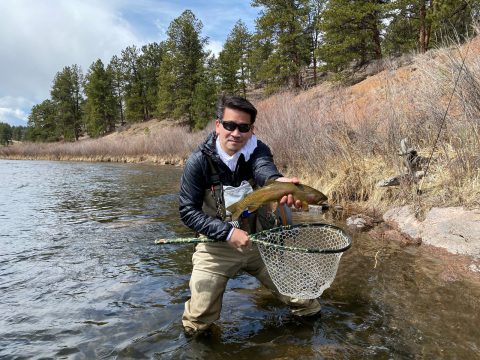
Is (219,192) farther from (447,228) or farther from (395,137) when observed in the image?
(395,137)

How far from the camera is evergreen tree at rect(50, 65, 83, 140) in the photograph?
3123 inches

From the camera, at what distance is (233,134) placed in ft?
12.6

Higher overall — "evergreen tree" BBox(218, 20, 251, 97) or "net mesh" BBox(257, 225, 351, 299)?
"evergreen tree" BBox(218, 20, 251, 97)

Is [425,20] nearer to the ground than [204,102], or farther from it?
farther from it

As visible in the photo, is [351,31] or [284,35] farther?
[284,35]

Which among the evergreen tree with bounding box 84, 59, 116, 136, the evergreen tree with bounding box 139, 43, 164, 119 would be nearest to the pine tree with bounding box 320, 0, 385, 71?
the evergreen tree with bounding box 139, 43, 164, 119

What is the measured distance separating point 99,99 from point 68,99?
43.5 feet

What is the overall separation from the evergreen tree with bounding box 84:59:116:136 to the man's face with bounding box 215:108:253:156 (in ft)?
234

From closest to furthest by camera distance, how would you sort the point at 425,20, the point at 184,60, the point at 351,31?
1. the point at 425,20
2. the point at 351,31
3. the point at 184,60

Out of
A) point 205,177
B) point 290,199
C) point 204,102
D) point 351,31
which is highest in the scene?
point 351,31

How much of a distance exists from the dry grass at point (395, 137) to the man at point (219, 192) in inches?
158

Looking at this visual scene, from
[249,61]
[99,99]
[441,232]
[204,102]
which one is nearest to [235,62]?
[249,61]

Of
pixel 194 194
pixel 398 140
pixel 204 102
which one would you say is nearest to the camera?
pixel 194 194

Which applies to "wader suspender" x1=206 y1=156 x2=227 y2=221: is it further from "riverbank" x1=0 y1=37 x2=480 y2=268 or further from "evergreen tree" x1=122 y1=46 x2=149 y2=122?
"evergreen tree" x1=122 y1=46 x2=149 y2=122
